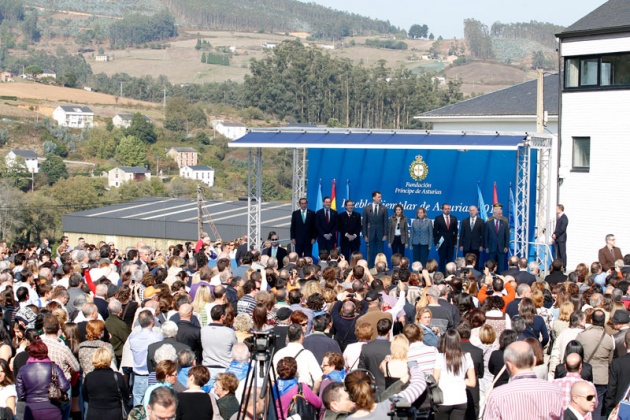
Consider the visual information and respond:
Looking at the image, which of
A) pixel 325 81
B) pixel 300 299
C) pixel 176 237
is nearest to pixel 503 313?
pixel 300 299

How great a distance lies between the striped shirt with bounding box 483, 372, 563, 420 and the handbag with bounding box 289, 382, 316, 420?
1.72 meters

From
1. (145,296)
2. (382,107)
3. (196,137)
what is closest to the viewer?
(145,296)

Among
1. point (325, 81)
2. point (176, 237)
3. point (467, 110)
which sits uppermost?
point (325, 81)

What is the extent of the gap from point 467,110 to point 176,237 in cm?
2078

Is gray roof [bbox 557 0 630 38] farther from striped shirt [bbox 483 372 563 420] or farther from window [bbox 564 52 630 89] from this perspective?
striped shirt [bbox 483 372 563 420]

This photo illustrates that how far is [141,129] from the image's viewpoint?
12319 cm

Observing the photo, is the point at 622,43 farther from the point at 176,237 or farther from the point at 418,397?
the point at 176,237

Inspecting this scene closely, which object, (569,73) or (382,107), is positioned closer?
(569,73)

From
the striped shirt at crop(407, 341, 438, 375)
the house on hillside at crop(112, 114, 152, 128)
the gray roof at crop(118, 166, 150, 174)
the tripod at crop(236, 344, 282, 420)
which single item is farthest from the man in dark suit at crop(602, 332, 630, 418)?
the house on hillside at crop(112, 114, 152, 128)

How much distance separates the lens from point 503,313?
9.97 meters

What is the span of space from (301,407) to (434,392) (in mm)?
1141

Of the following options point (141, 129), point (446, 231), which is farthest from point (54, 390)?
point (141, 129)

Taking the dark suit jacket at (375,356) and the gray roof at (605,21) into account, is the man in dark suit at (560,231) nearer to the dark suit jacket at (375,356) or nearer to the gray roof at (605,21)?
the gray roof at (605,21)

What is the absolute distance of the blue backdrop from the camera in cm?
2114
